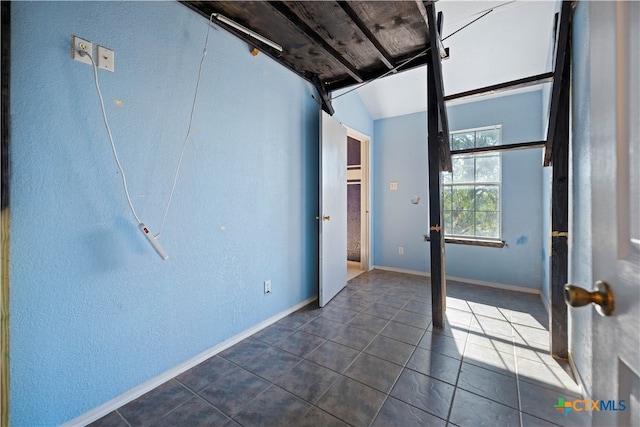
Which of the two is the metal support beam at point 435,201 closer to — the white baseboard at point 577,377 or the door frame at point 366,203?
the white baseboard at point 577,377

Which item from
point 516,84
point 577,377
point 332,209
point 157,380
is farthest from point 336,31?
point 577,377

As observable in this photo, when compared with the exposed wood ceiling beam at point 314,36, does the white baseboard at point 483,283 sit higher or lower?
lower

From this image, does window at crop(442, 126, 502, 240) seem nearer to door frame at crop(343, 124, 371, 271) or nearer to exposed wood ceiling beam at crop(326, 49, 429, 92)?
door frame at crop(343, 124, 371, 271)

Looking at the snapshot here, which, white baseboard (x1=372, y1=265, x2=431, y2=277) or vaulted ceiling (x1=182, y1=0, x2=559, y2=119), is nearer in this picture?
vaulted ceiling (x1=182, y1=0, x2=559, y2=119)

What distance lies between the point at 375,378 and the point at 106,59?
7.46ft

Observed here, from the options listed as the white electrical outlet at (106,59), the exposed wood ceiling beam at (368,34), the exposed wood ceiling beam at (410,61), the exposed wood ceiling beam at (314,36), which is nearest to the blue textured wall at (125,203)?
the white electrical outlet at (106,59)

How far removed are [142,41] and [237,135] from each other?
2.45ft

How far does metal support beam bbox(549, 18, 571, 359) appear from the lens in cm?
172

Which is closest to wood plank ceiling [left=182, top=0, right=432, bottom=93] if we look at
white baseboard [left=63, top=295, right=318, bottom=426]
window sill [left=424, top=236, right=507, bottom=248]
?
window sill [left=424, top=236, right=507, bottom=248]

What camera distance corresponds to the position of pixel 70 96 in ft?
4.04

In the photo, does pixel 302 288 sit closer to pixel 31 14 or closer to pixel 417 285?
pixel 417 285

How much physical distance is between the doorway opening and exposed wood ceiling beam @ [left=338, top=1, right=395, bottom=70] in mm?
1283

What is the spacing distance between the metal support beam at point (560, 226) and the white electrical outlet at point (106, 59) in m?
2.61

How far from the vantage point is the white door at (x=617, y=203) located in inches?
17.2
